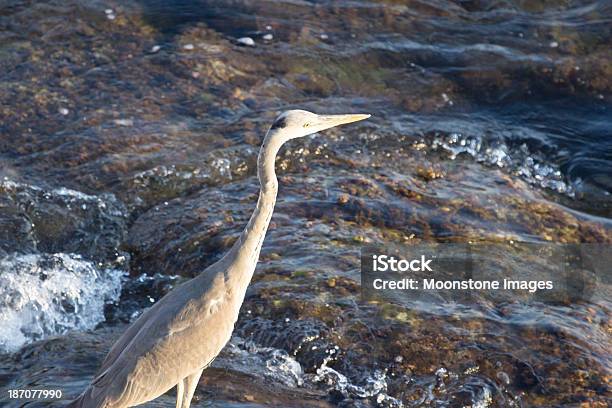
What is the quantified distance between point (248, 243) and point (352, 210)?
231 cm

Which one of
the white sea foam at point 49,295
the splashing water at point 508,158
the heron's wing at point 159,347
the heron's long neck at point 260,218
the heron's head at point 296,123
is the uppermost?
the heron's head at point 296,123

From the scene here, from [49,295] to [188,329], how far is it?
→ 214 cm

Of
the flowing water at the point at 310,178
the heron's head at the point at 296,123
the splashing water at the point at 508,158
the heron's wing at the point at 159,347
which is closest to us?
the heron's wing at the point at 159,347

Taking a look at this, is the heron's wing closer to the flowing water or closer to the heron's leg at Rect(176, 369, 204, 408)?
the heron's leg at Rect(176, 369, 204, 408)

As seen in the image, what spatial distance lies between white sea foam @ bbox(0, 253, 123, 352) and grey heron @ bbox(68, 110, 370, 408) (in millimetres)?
1606

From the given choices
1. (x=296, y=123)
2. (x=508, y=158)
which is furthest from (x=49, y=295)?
(x=508, y=158)

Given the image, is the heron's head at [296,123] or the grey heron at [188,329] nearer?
the grey heron at [188,329]

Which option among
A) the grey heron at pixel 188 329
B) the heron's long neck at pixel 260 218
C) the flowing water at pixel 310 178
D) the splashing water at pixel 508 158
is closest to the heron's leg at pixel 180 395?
the grey heron at pixel 188 329

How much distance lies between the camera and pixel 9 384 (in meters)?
5.94

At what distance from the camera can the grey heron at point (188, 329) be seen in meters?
5.20

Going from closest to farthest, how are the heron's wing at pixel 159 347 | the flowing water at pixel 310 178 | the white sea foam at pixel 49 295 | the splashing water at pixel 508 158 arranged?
the heron's wing at pixel 159 347 < the flowing water at pixel 310 178 < the white sea foam at pixel 49 295 < the splashing water at pixel 508 158

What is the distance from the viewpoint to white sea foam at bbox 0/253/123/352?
22.5 feet

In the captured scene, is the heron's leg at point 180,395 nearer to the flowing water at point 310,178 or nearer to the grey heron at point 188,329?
the grey heron at point 188,329

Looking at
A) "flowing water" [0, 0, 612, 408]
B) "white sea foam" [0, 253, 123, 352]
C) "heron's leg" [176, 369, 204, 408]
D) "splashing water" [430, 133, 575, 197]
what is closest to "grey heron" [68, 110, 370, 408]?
"heron's leg" [176, 369, 204, 408]
